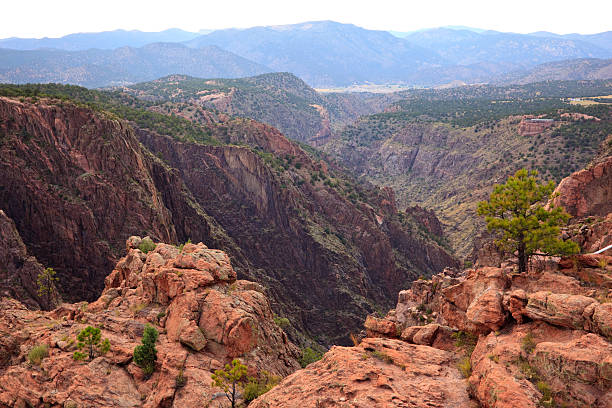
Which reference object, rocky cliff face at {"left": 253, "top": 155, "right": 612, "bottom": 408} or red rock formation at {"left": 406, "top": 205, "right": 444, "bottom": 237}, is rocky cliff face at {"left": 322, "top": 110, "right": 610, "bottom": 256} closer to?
red rock formation at {"left": 406, "top": 205, "right": 444, "bottom": 237}

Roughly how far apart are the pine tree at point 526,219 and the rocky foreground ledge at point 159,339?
15161 millimetres

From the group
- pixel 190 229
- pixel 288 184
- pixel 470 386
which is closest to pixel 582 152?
pixel 288 184

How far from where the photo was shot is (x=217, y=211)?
67688 millimetres

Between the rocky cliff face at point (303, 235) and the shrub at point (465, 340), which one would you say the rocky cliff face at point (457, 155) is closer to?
the rocky cliff face at point (303, 235)

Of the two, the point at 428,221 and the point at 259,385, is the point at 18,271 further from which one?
the point at 428,221

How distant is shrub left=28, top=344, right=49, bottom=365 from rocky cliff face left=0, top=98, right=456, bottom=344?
22.4 m

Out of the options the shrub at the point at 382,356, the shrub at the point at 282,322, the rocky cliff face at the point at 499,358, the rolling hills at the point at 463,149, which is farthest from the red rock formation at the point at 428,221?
the shrub at the point at 382,356

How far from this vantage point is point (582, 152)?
316ft

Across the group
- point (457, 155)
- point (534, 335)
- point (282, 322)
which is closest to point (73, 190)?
point (282, 322)

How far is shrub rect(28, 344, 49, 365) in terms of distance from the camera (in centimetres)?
2052

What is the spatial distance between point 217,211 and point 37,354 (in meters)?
47.5

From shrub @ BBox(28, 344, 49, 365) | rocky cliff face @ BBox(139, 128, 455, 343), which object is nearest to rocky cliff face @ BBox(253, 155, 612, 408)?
shrub @ BBox(28, 344, 49, 365)

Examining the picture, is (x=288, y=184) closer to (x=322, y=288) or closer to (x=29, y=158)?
(x=322, y=288)

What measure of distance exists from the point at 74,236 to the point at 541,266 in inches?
1711
